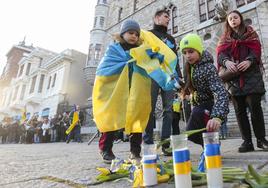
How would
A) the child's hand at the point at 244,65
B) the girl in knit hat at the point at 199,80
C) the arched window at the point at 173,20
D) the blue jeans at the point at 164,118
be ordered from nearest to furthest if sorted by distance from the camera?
the girl in knit hat at the point at 199,80, the child's hand at the point at 244,65, the blue jeans at the point at 164,118, the arched window at the point at 173,20

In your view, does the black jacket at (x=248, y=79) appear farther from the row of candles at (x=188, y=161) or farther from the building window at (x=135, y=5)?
the building window at (x=135, y=5)

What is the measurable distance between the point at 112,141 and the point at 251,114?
1.84 meters

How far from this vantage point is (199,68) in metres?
2.27

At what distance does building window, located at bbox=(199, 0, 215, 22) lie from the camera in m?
12.1

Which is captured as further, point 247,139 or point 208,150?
point 247,139

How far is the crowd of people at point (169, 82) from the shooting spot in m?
2.28

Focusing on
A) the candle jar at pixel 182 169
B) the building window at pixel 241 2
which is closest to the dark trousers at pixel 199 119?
the candle jar at pixel 182 169

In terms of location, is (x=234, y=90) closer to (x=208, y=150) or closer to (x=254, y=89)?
(x=254, y=89)

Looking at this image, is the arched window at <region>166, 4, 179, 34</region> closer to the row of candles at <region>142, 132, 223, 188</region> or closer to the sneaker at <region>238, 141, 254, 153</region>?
the sneaker at <region>238, 141, 254, 153</region>

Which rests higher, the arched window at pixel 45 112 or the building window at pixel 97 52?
the building window at pixel 97 52

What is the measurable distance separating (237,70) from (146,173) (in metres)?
2.08

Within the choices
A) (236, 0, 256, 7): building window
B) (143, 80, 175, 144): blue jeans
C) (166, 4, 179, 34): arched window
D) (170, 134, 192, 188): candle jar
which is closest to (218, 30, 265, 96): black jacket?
(143, 80, 175, 144): blue jeans

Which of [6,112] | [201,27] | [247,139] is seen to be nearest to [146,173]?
[247,139]

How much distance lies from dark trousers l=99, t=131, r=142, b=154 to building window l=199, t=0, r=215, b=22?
11.5 meters
